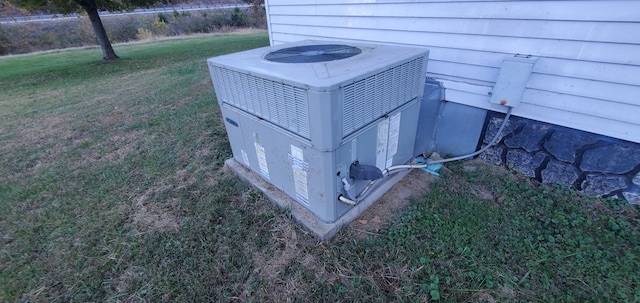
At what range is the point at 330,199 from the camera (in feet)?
4.86

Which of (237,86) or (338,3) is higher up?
(338,3)

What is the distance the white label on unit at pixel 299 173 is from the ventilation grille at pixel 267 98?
0.14m

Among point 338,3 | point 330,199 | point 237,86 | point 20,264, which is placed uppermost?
point 338,3

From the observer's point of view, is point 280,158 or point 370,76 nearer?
point 370,76

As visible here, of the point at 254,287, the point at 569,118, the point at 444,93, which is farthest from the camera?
the point at 444,93

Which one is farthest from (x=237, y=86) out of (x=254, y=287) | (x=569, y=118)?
(x=569, y=118)

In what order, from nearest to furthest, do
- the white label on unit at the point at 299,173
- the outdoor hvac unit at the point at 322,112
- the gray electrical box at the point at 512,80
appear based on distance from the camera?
the outdoor hvac unit at the point at 322,112 → the white label on unit at the point at 299,173 → the gray electrical box at the point at 512,80

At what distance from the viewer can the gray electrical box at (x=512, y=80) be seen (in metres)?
1.71

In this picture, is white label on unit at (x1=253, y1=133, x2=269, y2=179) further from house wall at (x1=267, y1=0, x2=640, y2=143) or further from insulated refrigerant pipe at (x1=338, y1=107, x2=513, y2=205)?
house wall at (x1=267, y1=0, x2=640, y2=143)

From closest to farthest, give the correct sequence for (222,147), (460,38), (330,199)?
(330,199), (460,38), (222,147)

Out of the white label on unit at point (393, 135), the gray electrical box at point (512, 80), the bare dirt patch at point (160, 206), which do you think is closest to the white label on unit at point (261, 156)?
the bare dirt patch at point (160, 206)

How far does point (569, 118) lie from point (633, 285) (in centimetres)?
101

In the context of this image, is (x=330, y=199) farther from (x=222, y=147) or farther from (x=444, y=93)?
(x=222, y=147)

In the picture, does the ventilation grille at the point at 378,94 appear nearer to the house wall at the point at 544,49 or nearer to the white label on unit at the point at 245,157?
the house wall at the point at 544,49
